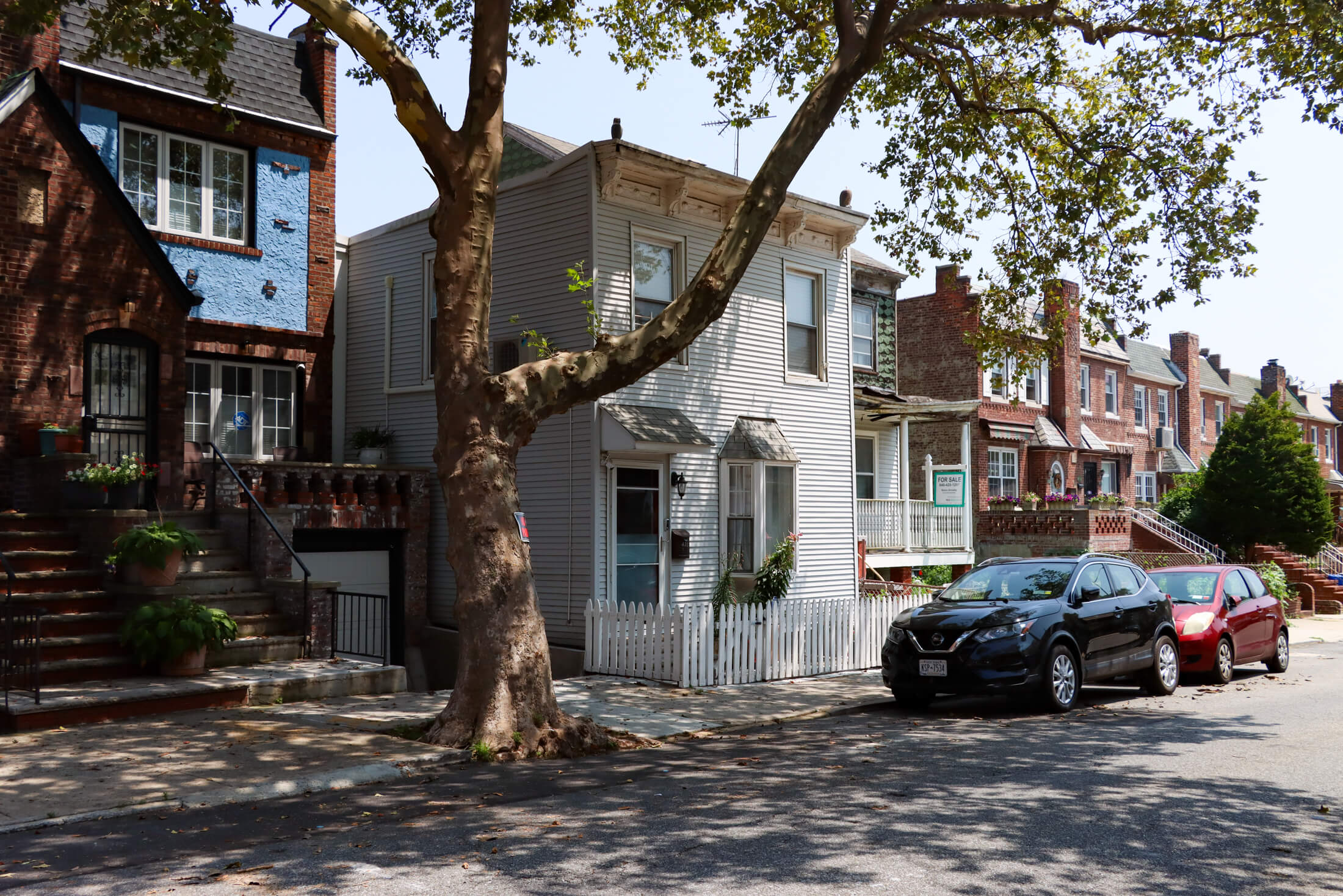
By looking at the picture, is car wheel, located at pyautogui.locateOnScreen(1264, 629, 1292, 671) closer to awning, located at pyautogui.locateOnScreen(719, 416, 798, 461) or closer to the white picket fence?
the white picket fence

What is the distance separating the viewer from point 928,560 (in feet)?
78.7

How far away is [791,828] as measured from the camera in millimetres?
6727

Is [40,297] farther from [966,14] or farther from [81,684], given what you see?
[966,14]

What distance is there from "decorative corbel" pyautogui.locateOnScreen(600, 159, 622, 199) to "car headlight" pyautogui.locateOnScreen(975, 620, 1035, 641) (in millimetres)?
8256

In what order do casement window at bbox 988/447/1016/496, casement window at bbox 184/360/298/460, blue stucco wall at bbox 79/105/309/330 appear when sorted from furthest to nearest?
casement window at bbox 988/447/1016/496, casement window at bbox 184/360/298/460, blue stucco wall at bbox 79/105/309/330

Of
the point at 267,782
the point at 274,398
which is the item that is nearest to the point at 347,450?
the point at 274,398

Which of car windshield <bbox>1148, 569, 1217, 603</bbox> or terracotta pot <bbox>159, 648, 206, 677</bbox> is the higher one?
car windshield <bbox>1148, 569, 1217, 603</bbox>

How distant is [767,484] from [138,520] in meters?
9.56

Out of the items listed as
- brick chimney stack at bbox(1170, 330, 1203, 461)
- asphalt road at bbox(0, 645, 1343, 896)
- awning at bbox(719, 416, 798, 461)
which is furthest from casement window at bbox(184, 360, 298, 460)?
brick chimney stack at bbox(1170, 330, 1203, 461)

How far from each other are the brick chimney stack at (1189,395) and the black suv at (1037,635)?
3708 centimetres

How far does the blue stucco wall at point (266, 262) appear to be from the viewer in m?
16.5

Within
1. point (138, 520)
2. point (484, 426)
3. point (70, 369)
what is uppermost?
point (70, 369)

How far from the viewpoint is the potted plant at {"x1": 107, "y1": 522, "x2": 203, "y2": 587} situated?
39.3ft

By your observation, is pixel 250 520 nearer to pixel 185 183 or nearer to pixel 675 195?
pixel 185 183
